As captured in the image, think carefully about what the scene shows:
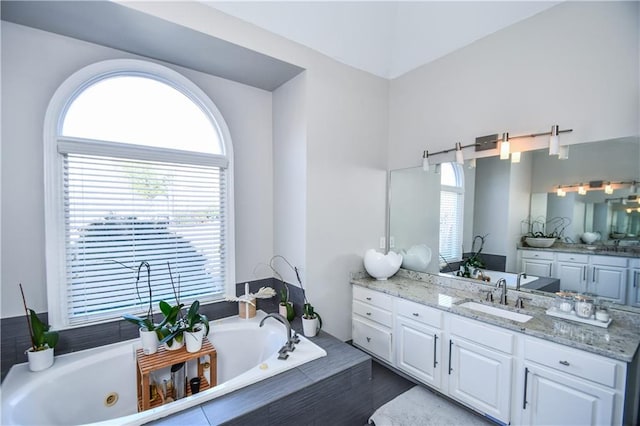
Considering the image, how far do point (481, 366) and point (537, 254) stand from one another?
0.98 metres

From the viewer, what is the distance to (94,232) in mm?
2127

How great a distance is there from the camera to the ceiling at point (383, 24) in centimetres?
219

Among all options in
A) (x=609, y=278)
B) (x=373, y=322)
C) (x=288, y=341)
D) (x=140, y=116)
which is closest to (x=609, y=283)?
(x=609, y=278)

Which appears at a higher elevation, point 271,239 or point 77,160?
point 77,160

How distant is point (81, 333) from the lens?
2.08 metres

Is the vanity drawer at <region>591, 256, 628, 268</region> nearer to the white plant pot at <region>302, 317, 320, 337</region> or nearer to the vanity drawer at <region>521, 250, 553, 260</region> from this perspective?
the vanity drawer at <region>521, 250, 553, 260</region>

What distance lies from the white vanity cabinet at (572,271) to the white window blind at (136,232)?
283cm

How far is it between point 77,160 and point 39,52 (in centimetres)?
77

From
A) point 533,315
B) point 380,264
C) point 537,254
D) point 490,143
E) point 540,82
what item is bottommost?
point 533,315

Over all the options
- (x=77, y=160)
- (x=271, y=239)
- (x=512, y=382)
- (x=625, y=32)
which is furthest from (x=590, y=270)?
(x=77, y=160)

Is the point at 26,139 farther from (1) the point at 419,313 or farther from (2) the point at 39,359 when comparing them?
(1) the point at 419,313

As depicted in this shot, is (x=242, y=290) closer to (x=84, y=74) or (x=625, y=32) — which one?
(x=84, y=74)

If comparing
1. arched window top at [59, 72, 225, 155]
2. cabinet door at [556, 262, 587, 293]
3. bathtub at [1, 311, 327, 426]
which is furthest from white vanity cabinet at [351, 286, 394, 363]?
arched window top at [59, 72, 225, 155]

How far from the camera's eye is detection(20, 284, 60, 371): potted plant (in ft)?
5.95
